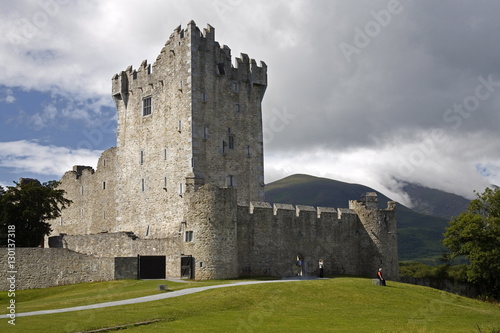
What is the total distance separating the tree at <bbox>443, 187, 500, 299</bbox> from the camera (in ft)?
161

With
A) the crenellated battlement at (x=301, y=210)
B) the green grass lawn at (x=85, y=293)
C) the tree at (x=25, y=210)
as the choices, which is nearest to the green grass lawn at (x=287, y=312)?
the green grass lawn at (x=85, y=293)

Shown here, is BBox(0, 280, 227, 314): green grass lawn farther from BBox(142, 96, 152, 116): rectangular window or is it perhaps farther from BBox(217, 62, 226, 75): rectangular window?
BBox(217, 62, 226, 75): rectangular window

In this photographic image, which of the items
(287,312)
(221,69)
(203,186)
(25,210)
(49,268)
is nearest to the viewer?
(287,312)

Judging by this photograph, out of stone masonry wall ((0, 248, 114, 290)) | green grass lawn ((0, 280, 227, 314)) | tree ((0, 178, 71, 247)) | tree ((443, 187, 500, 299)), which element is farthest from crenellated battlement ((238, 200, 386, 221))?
tree ((0, 178, 71, 247))

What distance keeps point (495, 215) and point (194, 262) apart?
27.4m

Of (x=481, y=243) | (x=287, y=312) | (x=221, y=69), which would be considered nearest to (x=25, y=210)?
(x=221, y=69)

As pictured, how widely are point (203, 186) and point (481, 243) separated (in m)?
24.2

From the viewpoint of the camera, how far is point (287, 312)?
27.0 m

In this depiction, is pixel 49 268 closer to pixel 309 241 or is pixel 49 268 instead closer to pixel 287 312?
pixel 309 241

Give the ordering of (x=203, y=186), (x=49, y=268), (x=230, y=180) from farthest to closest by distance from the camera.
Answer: (x=230, y=180) < (x=49, y=268) < (x=203, y=186)

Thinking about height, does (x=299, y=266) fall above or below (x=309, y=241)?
below

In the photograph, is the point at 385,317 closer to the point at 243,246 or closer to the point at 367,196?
the point at 243,246

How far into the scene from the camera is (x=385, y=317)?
2656 cm

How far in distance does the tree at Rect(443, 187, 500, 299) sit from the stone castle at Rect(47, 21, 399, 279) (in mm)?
5682
